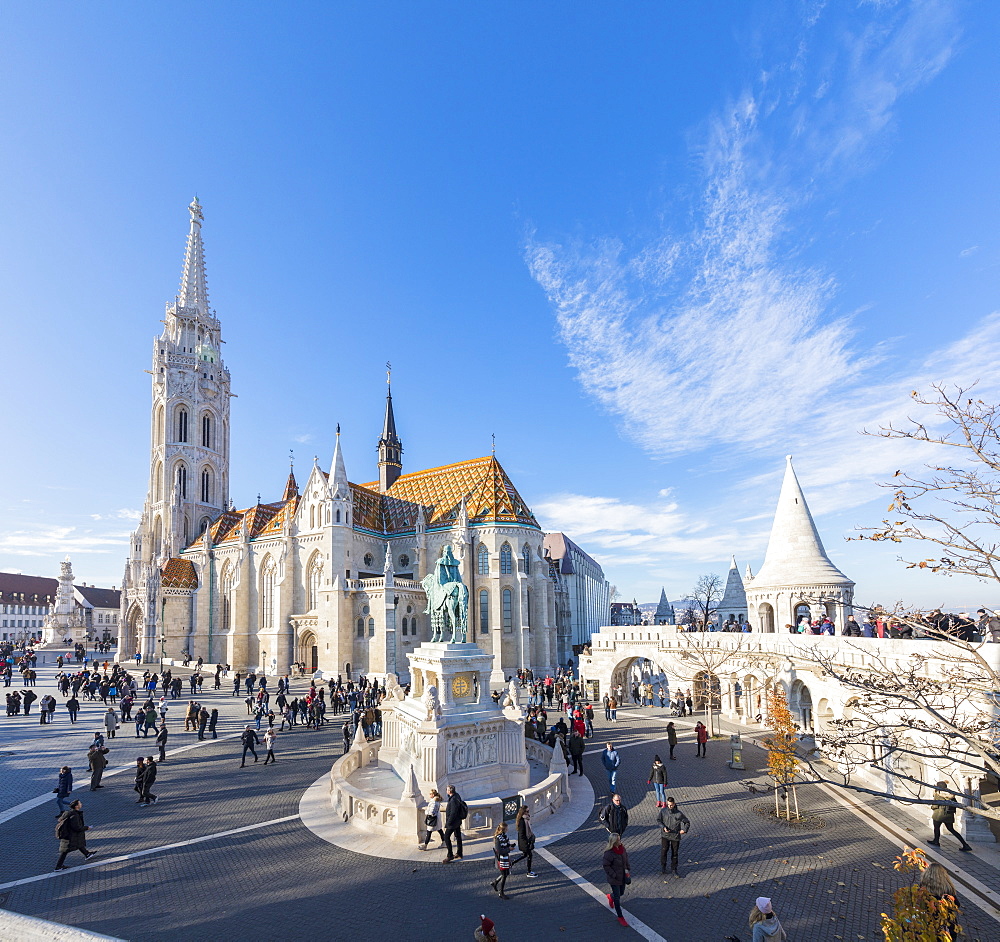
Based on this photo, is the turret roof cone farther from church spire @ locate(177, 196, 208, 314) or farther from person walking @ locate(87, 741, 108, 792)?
church spire @ locate(177, 196, 208, 314)

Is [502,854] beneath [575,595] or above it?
beneath

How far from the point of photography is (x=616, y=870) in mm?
8328

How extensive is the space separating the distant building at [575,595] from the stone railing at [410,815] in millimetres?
38076

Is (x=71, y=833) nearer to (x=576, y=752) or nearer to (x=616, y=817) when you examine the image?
(x=616, y=817)

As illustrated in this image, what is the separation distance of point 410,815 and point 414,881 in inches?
66.0

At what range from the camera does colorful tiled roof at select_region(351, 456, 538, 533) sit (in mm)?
42562

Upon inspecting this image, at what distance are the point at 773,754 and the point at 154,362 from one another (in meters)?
60.5

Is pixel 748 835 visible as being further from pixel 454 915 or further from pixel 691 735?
pixel 691 735

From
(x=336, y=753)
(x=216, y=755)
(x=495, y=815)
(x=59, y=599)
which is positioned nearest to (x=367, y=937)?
(x=495, y=815)

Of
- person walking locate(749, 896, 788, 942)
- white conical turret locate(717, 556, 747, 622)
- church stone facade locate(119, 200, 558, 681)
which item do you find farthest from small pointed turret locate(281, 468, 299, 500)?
person walking locate(749, 896, 788, 942)

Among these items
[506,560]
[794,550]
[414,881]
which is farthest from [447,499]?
[414,881]

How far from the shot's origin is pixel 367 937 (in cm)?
809

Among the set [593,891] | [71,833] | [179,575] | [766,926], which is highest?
[179,575]

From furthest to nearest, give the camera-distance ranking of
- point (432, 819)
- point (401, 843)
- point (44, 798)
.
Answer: point (44, 798) < point (401, 843) < point (432, 819)
